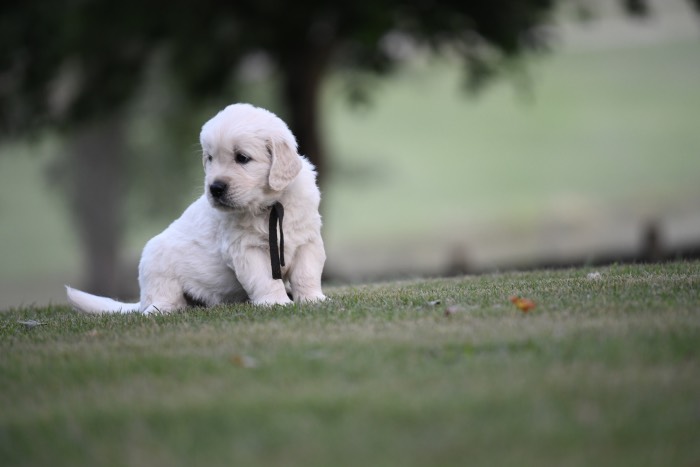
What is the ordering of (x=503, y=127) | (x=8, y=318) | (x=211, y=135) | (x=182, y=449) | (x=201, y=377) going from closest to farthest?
(x=182, y=449)
(x=201, y=377)
(x=211, y=135)
(x=8, y=318)
(x=503, y=127)

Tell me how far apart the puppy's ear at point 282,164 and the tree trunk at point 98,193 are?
21.5 m

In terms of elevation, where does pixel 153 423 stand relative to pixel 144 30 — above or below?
below

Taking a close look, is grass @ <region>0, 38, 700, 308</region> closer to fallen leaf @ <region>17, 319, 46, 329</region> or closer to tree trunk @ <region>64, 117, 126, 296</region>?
tree trunk @ <region>64, 117, 126, 296</region>

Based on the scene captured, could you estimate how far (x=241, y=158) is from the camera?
7.21 m

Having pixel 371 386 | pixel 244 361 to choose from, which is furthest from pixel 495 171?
pixel 371 386

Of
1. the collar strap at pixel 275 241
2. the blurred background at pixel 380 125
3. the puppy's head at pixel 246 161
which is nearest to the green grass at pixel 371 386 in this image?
the collar strap at pixel 275 241

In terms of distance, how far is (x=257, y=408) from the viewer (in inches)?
175

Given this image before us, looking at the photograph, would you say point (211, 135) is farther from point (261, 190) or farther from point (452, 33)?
point (452, 33)

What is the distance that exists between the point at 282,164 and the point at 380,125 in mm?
36597

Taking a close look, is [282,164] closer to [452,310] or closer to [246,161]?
[246,161]

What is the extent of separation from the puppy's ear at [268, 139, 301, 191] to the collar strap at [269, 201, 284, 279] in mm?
177

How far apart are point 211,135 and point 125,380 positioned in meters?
2.52

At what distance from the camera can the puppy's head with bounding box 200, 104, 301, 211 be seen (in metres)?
7.13

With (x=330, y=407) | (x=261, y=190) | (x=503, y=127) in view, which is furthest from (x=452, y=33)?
(x=503, y=127)
